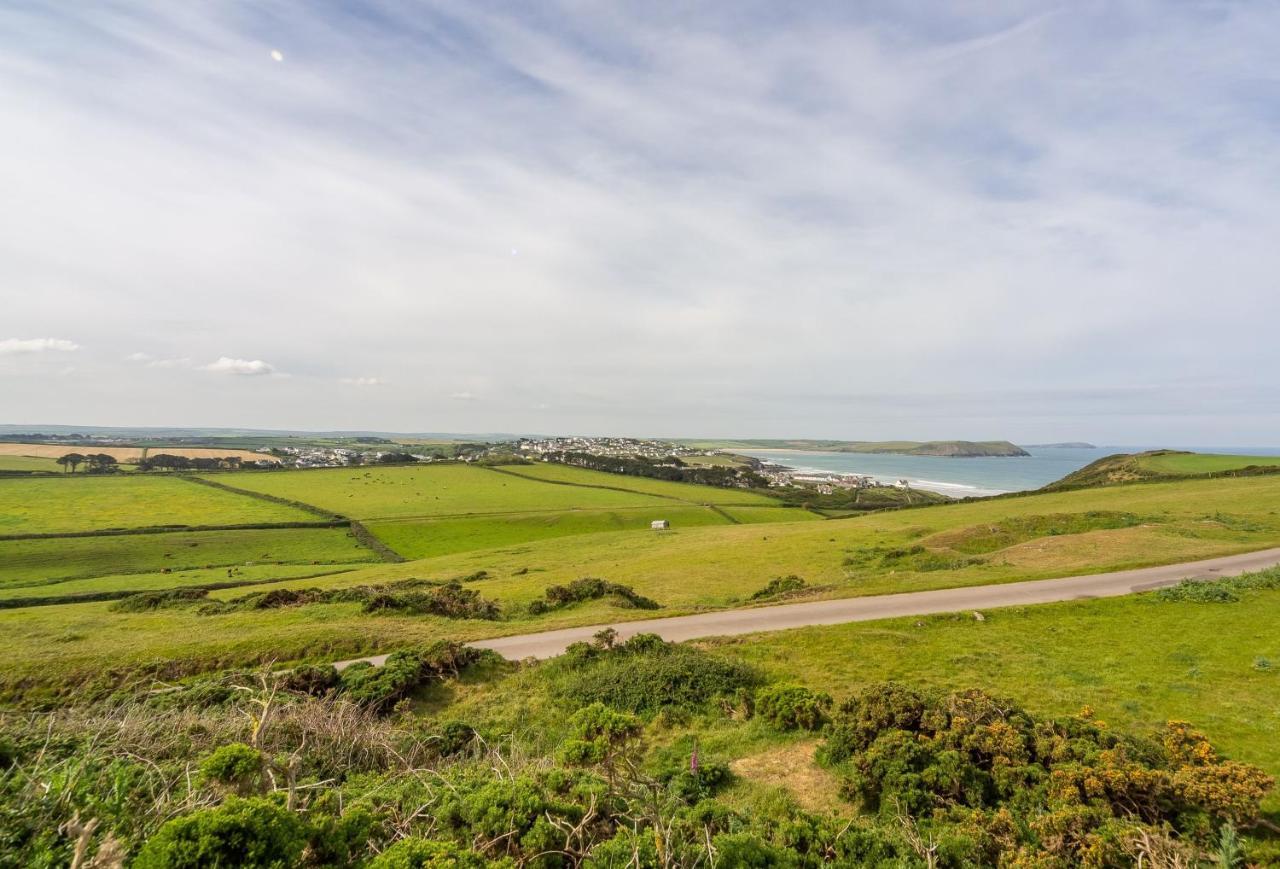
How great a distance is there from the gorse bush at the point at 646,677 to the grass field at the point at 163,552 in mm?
49387

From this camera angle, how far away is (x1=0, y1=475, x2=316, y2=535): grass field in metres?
Result: 66.6

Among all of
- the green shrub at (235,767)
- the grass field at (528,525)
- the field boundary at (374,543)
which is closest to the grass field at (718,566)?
the field boundary at (374,543)

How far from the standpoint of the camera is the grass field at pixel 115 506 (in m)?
66.6

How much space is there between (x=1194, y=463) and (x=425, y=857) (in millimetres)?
102038

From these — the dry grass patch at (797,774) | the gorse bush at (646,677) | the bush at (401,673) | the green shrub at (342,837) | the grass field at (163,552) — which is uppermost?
the green shrub at (342,837)

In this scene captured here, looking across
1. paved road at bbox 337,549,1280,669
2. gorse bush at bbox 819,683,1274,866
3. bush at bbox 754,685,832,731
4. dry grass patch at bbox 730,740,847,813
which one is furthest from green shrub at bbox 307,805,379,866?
paved road at bbox 337,549,1280,669

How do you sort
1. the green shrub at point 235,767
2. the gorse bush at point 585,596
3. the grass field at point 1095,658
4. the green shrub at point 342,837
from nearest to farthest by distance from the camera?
the green shrub at point 342,837 → the green shrub at point 235,767 → the grass field at point 1095,658 → the gorse bush at point 585,596

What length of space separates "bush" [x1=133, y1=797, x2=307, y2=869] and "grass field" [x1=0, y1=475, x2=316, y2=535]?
79.6 m

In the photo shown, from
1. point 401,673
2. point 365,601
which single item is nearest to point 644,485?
point 365,601

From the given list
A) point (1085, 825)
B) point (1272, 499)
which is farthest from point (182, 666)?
point (1272, 499)

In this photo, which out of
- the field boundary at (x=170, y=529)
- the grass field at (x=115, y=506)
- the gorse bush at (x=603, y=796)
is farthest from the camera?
the grass field at (x=115, y=506)

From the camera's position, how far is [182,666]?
58.8ft

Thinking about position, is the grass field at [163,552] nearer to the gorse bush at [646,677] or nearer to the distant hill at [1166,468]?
the gorse bush at [646,677]

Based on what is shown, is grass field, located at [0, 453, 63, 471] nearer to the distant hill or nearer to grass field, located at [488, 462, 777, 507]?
grass field, located at [488, 462, 777, 507]
